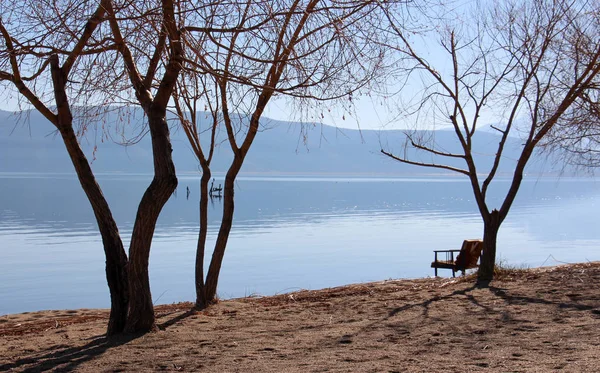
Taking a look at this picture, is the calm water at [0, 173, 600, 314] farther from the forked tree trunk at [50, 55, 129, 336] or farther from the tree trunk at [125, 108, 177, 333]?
the tree trunk at [125, 108, 177, 333]

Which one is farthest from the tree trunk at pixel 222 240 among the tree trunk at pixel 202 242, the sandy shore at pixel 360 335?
the sandy shore at pixel 360 335

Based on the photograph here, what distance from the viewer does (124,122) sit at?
7.72 m

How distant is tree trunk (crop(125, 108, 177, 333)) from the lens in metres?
6.95

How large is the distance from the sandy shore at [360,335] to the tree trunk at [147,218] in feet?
0.94

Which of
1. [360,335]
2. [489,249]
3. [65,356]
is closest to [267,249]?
[489,249]

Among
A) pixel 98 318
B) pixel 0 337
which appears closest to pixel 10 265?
pixel 98 318

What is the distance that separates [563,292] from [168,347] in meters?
4.90

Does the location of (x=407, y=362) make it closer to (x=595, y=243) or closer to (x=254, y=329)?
(x=254, y=329)

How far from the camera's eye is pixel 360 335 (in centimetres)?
680

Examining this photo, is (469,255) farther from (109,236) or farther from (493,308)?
(109,236)

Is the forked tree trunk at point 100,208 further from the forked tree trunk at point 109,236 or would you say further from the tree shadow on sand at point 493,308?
A: the tree shadow on sand at point 493,308

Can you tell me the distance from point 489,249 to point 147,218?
5423 mm

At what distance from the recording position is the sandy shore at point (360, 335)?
5648 millimetres

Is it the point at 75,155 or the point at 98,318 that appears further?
the point at 98,318
